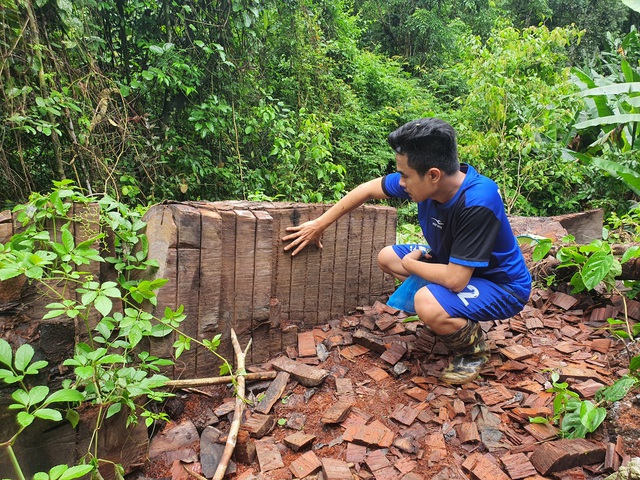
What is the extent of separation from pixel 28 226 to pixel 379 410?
1.90 m

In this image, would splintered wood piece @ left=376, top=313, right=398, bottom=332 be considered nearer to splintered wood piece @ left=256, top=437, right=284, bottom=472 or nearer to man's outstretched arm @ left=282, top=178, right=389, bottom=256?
man's outstretched arm @ left=282, top=178, right=389, bottom=256

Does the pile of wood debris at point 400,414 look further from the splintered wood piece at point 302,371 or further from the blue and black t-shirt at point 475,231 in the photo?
the blue and black t-shirt at point 475,231

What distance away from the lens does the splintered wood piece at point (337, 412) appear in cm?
206

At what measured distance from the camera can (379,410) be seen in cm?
220

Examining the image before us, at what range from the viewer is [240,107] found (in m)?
4.63

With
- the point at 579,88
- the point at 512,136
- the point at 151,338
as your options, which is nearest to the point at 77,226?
the point at 151,338

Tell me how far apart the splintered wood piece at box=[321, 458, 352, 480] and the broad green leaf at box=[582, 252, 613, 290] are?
1.69m

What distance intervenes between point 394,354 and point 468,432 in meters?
0.69

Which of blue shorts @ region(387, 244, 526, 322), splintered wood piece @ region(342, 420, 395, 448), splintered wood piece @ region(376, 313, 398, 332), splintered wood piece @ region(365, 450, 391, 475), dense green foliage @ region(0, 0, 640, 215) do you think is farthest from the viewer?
dense green foliage @ region(0, 0, 640, 215)

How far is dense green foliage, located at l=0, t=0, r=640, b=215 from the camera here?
322cm

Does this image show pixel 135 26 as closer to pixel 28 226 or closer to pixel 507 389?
pixel 28 226

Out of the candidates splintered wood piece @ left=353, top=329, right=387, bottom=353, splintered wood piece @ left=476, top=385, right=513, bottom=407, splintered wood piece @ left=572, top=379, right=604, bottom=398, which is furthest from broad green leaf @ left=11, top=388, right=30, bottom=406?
splintered wood piece @ left=572, top=379, right=604, bottom=398

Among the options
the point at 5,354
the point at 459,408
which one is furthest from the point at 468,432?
the point at 5,354

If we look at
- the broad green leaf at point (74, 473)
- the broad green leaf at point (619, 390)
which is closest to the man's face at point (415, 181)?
the broad green leaf at point (619, 390)
